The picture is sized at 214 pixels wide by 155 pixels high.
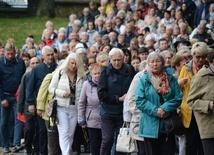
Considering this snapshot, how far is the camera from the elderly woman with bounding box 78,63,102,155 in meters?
15.1

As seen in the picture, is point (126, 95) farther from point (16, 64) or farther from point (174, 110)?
point (16, 64)

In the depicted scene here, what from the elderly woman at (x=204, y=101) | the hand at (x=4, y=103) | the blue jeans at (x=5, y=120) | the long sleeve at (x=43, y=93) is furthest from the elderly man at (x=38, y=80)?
the elderly woman at (x=204, y=101)

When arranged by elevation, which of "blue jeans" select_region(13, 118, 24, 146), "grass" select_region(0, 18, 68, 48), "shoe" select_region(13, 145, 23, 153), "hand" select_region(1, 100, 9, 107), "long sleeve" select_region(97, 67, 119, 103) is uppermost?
"grass" select_region(0, 18, 68, 48)

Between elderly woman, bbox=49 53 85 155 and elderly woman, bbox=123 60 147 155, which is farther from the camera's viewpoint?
elderly woman, bbox=49 53 85 155

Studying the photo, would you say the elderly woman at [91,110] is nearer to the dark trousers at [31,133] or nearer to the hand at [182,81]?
the hand at [182,81]

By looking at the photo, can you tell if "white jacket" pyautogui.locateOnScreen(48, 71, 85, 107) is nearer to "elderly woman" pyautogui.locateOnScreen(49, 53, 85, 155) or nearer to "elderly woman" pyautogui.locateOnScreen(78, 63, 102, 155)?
"elderly woman" pyautogui.locateOnScreen(49, 53, 85, 155)

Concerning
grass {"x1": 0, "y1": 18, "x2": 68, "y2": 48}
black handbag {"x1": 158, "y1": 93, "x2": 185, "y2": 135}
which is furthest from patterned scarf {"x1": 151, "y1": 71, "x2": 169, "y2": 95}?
grass {"x1": 0, "y1": 18, "x2": 68, "y2": 48}

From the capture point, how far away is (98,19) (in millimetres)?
26438

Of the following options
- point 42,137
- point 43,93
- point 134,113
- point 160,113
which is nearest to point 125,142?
point 134,113

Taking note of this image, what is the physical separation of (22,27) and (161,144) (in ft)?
75.7

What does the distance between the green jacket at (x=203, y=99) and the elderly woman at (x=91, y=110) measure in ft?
9.31

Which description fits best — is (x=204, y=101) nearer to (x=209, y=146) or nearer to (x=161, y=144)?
(x=209, y=146)

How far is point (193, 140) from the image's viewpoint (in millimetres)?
13672

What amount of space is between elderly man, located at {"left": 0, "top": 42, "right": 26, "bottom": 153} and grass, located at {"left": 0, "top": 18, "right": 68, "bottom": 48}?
1337 cm
